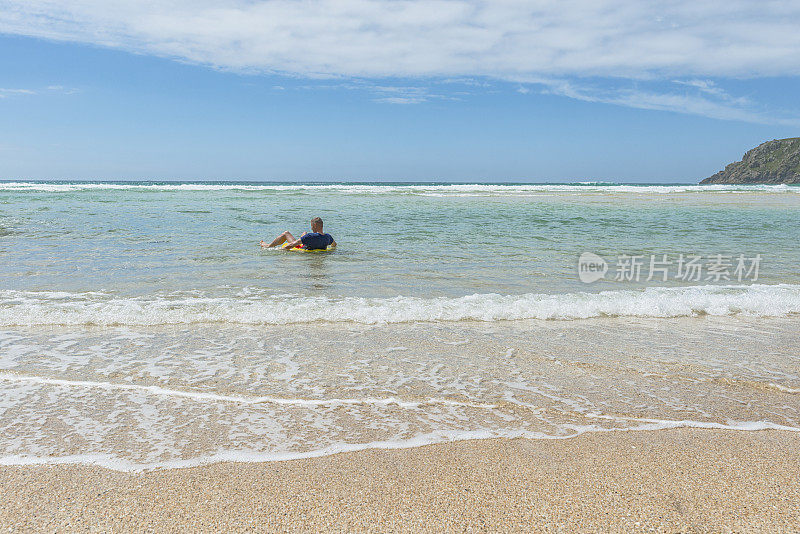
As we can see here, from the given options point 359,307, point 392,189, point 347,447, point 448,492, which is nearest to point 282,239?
point 359,307

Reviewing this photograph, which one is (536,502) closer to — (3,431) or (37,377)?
(3,431)

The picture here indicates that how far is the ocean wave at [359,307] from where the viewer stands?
532 centimetres

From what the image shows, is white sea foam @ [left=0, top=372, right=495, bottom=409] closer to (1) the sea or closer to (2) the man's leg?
(1) the sea

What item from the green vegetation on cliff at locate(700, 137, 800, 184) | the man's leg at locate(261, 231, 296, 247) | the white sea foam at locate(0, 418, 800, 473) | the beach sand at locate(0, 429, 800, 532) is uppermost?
the green vegetation on cliff at locate(700, 137, 800, 184)

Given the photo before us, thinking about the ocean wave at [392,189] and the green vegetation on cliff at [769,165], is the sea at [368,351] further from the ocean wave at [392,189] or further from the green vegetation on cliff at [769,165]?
the green vegetation on cliff at [769,165]

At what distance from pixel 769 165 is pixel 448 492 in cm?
13511

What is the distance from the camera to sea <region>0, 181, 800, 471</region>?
2.98 m

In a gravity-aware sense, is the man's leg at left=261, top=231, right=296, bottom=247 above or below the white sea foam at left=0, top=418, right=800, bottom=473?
above

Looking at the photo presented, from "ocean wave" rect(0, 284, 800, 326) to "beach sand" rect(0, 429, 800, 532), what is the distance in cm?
286

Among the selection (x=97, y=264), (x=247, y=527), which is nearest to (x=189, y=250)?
(x=97, y=264)

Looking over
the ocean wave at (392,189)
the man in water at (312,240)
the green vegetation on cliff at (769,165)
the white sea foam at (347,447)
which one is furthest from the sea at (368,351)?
the green vegetation on cliff at (769,165)

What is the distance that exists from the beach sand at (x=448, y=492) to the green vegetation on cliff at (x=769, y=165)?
124m

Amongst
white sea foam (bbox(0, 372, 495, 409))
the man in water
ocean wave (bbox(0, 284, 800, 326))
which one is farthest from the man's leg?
white sea foam (bbox(0, 372, 495, 409))

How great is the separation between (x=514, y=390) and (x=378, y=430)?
1.10 meters
